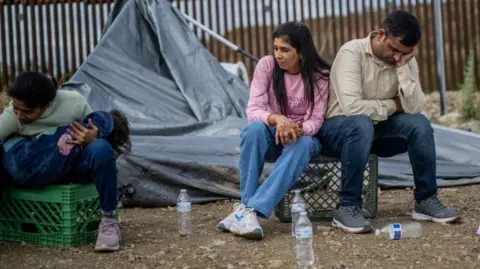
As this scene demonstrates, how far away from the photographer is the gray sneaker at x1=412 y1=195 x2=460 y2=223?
4.96 m

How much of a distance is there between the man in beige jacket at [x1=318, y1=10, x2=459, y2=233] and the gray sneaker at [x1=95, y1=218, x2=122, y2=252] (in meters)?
1.21

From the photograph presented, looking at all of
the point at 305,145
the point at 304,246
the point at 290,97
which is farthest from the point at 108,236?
the point at 290,97

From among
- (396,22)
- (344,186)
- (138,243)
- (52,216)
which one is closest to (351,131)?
(344,186)

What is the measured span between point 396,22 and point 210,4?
19.9 ft

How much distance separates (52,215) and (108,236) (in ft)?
1.11

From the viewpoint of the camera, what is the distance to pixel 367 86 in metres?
4.99

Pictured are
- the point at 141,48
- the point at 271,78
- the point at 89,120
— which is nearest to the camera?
the point at 89,120

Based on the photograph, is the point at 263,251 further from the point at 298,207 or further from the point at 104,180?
the point at 104,180

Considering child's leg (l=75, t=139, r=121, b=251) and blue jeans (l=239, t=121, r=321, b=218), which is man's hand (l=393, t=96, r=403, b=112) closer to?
blue jeans (l=239, t=121, r=321, b=218)

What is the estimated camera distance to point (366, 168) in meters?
5.14

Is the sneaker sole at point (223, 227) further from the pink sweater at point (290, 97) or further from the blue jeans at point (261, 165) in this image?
the pink sweater at point (290, 97)

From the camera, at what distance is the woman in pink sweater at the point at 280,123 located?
4.68 metres

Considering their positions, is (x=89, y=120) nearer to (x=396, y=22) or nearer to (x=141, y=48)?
(x=396, y=22)

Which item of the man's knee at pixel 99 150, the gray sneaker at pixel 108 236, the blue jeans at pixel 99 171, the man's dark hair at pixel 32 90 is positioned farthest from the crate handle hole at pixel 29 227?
the man's dark hair at pixel 32 90
